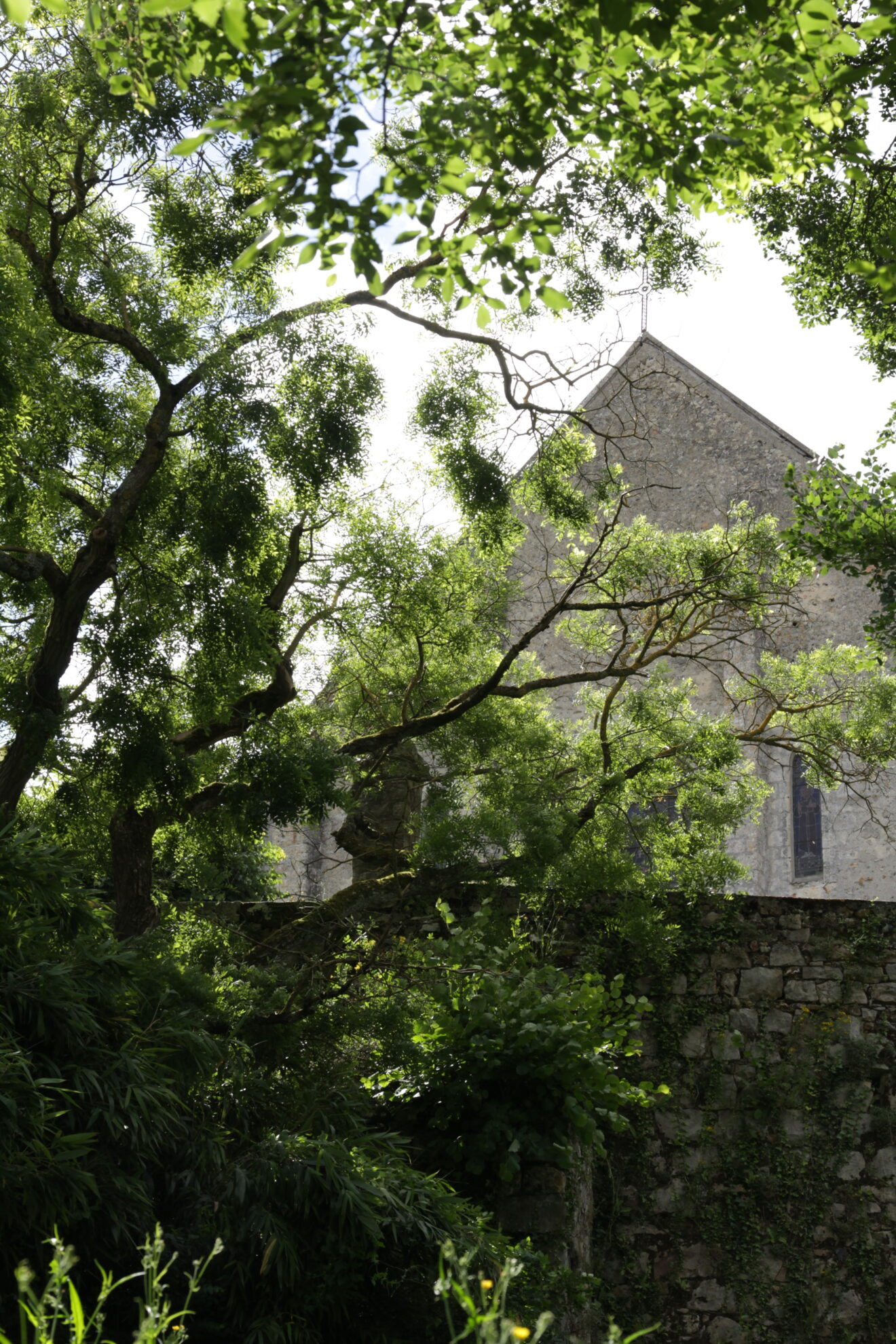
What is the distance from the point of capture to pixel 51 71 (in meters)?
7.28

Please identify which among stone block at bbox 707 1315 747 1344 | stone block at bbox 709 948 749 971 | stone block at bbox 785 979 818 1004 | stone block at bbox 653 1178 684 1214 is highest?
stone block at bbox 709 948 749 971

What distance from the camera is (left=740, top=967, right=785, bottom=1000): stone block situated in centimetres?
905

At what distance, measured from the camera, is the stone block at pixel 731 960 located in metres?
9.13

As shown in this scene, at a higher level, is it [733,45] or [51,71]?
[51,71]

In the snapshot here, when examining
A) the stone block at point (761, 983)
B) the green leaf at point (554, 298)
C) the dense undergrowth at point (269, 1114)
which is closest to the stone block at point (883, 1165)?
the stone block at point (761, 983)

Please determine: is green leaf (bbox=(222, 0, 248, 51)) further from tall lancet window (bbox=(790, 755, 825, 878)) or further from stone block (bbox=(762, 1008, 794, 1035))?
tall lancet window (bbox=(790, 755, 825, 878))

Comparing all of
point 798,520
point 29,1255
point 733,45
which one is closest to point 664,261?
point 798,520

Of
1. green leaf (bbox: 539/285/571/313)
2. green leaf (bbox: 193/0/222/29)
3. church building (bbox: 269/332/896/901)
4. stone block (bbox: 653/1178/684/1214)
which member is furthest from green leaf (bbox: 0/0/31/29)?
church building (bbox: 269/332/896/901)

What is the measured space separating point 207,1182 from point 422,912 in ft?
14.0

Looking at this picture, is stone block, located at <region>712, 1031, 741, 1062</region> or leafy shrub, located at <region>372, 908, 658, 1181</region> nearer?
leafy shrub, located at <region>372, 908, 658, 1181</region>

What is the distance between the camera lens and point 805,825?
42.9 feet

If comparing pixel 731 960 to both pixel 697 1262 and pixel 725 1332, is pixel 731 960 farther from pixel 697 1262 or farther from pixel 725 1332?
→ pixel 725 1332

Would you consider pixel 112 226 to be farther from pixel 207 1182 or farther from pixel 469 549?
pixel 207 1182

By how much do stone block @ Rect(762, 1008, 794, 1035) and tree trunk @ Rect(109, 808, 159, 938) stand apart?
14.8 feet
